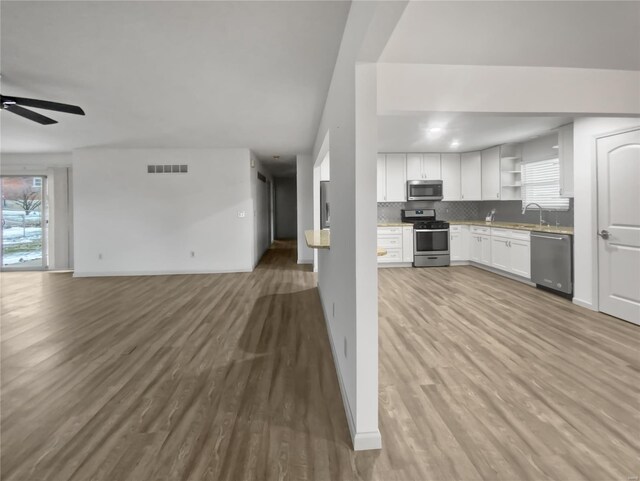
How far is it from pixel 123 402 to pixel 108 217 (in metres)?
5.59

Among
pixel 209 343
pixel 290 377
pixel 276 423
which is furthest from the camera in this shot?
pixel 209 343

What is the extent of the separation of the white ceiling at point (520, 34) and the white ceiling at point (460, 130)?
1.43 metres

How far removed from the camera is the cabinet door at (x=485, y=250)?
6355 millimetres

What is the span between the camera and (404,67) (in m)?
2.26

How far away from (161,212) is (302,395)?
5701mm

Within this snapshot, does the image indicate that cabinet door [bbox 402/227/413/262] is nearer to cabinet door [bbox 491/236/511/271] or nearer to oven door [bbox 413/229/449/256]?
oven door [bbox 413/229/449/256]

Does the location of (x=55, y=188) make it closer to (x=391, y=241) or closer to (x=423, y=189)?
(x=391, y=241)

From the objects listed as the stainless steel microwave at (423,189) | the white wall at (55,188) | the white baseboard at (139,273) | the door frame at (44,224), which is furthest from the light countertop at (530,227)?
the door frame at (44,224)

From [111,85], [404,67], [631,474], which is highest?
[111,85]

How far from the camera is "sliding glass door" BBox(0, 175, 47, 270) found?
7422 millimetres

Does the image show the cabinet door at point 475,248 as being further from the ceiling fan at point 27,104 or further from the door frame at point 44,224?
the door frame at point 44,224

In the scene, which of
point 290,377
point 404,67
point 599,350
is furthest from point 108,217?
point 599,350

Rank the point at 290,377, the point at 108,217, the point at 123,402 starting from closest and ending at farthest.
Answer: the point at 123,402 < the point at 290,377 < the point at 108,217

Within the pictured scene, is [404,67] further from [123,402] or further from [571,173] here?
[571,173]
